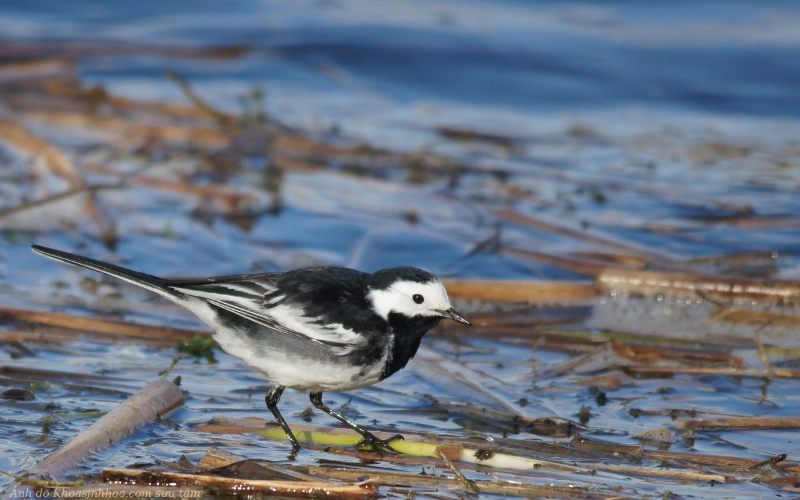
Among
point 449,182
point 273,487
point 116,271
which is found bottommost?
point 273,487

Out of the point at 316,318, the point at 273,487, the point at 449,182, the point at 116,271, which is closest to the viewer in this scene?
the point at 273,487

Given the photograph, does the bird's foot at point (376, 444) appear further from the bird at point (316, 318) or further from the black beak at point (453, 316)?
the black beak at point (453, 316)

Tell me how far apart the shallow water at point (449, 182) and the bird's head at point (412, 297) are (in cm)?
59

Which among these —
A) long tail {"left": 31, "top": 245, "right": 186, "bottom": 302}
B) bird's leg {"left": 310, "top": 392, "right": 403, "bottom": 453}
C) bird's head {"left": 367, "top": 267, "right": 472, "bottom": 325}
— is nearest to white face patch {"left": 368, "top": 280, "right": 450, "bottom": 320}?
bird's head {"left": 367, "top": 267, "right": 472, "bottom": 325}

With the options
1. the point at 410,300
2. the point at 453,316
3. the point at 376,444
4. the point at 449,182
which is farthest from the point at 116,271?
the point at 449,182

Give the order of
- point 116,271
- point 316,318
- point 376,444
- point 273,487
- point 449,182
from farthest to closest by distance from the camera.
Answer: point 449,182, point 116,271, point 316,318, point 376,444, point 273,487

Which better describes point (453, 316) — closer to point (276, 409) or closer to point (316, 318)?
point (316, 318)

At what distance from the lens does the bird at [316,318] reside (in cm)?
Answer: 489

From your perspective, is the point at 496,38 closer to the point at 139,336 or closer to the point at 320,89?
the point at 320,89

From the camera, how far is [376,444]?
15.3 feet

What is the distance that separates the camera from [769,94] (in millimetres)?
13141

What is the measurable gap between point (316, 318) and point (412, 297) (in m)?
0.49

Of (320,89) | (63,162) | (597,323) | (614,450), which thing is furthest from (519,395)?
(320,89)

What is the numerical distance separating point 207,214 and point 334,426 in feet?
13.3
